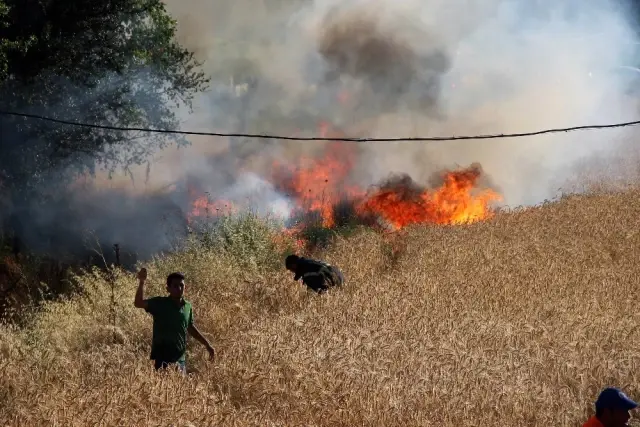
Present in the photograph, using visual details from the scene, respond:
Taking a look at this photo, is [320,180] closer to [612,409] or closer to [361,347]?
[361,347]

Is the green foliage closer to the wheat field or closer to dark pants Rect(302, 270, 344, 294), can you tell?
the wheat field

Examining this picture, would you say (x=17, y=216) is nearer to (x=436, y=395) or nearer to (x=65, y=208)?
(x=65, y=208)

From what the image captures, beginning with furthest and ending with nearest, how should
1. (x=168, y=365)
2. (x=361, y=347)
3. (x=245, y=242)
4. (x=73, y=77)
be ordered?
(x=73, y=77) < (x=245, y=242) < (x=361, y=347) < (x=168, y=365)

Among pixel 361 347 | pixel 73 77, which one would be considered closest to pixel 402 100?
pixel 73 77

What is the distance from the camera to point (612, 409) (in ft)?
17.2

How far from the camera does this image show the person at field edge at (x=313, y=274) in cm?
1107

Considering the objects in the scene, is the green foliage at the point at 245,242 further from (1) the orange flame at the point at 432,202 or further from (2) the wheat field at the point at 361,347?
(1) the orange flame at the point at 432,202

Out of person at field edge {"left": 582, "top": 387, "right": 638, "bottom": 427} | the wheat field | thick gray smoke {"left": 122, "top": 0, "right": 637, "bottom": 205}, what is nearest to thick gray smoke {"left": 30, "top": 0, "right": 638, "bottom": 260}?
thick gray smoke {"left": 122, "top": 0, "right": 637, "bottom": 205}

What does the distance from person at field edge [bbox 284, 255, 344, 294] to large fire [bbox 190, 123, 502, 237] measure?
8.17m

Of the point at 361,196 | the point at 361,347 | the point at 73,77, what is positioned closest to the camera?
the point at 361,347

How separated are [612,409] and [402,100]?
22704 millimetres

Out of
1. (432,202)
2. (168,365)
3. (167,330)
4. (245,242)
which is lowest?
(168,365)

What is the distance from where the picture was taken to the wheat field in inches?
257

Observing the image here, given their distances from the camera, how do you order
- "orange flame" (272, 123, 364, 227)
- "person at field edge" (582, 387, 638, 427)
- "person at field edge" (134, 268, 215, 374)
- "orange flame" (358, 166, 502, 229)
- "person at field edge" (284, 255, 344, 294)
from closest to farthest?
"person at field edge" (582, 387, 638, 427) < "person at field edge" (134, 268, 215, 374) < "person at field edge" (284, 255, 344, 294) < "orange flame" (358, 166, 502, 229) < "orange flame" (272, 123, 364, 227)
